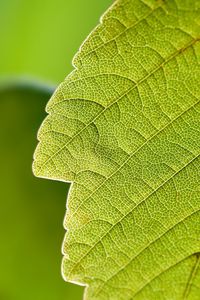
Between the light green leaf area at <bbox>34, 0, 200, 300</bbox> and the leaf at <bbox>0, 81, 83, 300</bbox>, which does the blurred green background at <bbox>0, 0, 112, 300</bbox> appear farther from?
the light green leaf area at <bbox>34, 0, 200, 300</bbox>

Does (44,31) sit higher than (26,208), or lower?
higher

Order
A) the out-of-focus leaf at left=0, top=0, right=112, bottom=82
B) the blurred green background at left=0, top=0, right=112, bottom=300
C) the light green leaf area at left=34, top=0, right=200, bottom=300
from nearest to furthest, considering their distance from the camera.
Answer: the light green leaf area at left=34, top=0, right=200, bottom=300
the blurred green background at left=0, top=0, right=112, bottom=300
the out-of-focus leaf at left=0, top=0, right=112, bottom=82

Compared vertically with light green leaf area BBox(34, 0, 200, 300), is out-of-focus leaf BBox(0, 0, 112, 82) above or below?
above

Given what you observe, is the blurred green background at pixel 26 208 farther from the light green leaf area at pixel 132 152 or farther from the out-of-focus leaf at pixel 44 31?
the out-of-focus leaf at pixel 44 31

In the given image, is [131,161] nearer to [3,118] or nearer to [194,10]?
[194,10]

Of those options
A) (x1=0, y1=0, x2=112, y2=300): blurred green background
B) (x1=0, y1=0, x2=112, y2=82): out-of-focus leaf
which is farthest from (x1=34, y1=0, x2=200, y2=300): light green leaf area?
(x1=0, y1=0, x2=112, y2=82): out-of-focus leaf

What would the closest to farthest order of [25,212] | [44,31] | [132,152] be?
[132,152] → [25,212] → [44,31]

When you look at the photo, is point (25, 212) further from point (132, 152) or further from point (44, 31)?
point (44, 31)

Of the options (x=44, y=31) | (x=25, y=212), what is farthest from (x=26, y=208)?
(x=44, y=31)

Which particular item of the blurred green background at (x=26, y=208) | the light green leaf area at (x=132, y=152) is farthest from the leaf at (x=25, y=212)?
the light green leaf area at (x=132, y=152)
